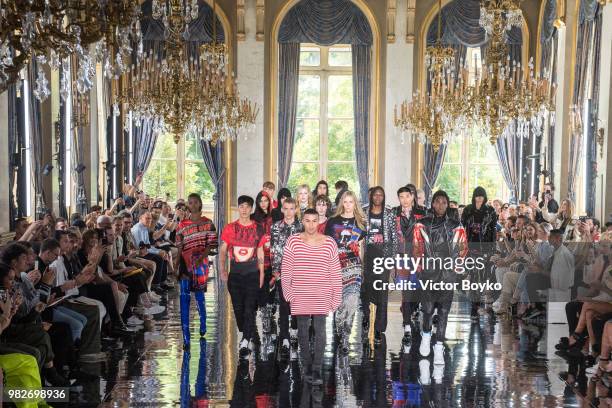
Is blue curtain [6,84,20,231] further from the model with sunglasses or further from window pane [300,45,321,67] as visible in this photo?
window pane [300,45,321,67]

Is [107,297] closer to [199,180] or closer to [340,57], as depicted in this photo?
[199,180]

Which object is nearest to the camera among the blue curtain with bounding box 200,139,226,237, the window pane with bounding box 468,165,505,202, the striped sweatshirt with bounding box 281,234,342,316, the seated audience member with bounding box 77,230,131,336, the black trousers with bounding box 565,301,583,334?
the striped sweatshirt with bounding box 281,234,342,316

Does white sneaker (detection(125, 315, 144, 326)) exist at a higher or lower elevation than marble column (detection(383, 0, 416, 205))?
lower

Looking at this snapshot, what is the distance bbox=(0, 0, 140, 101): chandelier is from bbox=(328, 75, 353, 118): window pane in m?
14.2

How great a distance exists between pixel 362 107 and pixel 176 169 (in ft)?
14.1

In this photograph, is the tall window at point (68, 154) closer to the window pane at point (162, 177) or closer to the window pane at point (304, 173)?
the window pane at point (162, 177)

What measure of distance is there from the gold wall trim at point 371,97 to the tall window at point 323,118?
0.76 m

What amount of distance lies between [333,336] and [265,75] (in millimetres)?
10817

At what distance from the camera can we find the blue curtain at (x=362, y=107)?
65.0 feet

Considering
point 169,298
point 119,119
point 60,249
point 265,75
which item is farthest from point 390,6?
point 60,249

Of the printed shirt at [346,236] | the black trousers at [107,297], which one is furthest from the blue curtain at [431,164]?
the printed shirt at [346,236]

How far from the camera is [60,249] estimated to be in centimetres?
831

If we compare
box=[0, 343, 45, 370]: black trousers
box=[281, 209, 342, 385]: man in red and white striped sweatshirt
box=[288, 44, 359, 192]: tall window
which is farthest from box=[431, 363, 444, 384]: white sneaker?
box=[288, 44, 359, 192]: tall window

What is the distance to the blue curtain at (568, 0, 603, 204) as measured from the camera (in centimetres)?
1550
